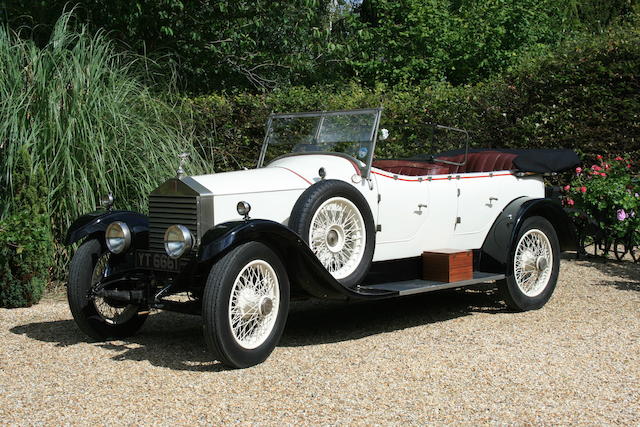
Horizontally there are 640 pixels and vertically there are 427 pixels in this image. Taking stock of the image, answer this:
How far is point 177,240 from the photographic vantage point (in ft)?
15.7

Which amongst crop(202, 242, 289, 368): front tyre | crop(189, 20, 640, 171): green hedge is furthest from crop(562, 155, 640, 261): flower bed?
crop(202, 242, 289, 368): front tyre

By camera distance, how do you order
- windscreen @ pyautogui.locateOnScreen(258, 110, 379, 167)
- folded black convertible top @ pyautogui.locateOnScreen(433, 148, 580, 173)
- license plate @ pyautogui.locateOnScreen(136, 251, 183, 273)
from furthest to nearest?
folded black convertible top @ pyautogui.locateOnScreen(433, 148, 580, 173) → windscreen @ pyautogui.locateOnScreen(258, 110, 379, 167) → license plate @ pyautogui.locateOnScreen(136, 251, 183, 273)

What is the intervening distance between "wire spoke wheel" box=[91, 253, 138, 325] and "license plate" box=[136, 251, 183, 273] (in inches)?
12.7

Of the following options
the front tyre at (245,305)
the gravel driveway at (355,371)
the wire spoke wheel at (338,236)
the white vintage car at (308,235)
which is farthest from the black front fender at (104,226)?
the wire spoke wheel at (338,236)

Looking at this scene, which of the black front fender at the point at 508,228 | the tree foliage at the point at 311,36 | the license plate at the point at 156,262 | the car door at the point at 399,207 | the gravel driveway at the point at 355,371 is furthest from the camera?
the tree foliage at the point at 311,36

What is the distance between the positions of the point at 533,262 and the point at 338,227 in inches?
81.2

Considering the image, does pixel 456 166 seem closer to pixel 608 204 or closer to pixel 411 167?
pixel 411 167

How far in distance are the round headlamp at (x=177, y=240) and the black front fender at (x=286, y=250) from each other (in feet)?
0.58

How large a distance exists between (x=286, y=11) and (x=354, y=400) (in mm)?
9890

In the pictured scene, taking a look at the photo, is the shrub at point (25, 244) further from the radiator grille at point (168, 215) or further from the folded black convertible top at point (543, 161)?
the folded black convertible top at point (543, 161)

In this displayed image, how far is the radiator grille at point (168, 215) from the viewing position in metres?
5.01

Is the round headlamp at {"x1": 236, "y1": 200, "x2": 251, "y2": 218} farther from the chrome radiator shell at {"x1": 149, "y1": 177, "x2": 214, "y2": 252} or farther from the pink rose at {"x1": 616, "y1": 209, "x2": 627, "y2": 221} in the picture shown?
the pink rose at {"x1": 616, "y1": 209, "x2": 627, "y2": 221}

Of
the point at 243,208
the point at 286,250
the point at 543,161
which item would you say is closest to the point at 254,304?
the point at 286,250

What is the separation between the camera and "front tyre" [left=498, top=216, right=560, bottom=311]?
246 inches
